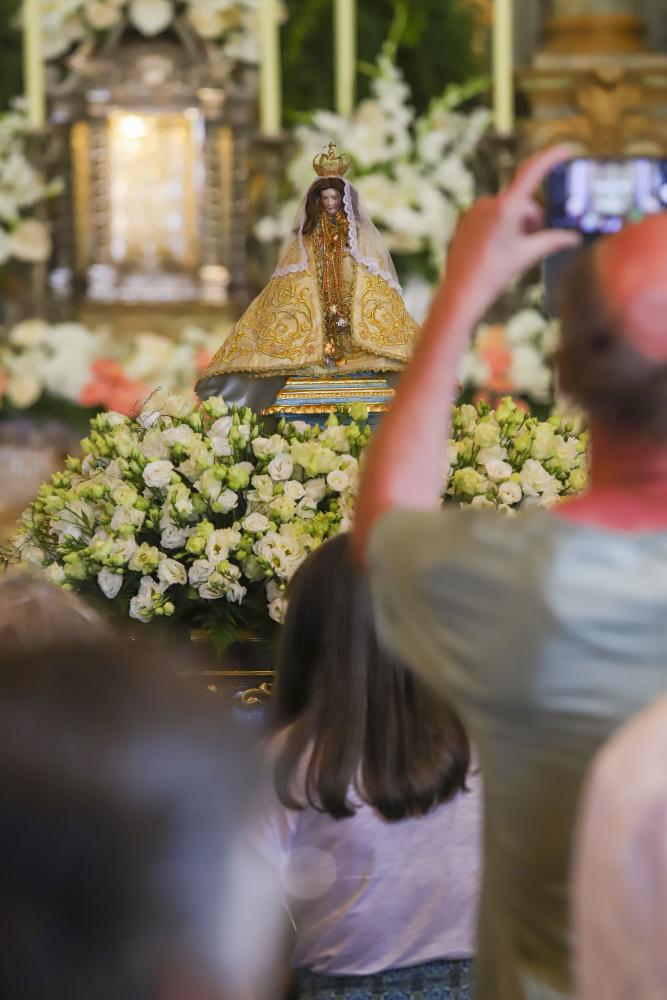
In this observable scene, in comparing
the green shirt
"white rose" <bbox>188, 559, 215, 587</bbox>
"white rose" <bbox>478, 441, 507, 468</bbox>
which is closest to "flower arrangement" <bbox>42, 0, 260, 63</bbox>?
"white rose" <bbox>478, 441, 507, 468</bbox>

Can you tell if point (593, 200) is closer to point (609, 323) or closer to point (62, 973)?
point (609, 323)

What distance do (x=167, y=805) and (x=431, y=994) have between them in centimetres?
134

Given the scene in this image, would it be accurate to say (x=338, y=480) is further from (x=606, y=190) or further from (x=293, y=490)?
(x=606, y=190)

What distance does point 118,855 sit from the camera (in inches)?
38.2

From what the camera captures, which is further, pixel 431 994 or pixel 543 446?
pixel 543 446

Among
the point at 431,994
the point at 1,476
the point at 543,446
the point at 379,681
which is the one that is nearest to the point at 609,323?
the point at 379,681

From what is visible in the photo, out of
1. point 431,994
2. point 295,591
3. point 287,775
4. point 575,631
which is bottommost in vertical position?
point 431,994

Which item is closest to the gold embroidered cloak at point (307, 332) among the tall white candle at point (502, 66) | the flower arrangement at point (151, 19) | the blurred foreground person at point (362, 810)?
the blurred foreground person at point (362, 810)

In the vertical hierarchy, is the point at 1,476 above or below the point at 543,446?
below

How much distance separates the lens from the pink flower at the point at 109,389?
6.18 metres

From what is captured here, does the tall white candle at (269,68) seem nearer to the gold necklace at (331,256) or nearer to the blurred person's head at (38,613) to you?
the gold necklace at (331,256)

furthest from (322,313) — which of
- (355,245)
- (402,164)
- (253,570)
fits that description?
(402,164)

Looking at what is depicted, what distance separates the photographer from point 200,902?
0.99m

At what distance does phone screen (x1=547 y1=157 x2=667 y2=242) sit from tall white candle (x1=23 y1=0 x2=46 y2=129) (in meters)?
2.11
